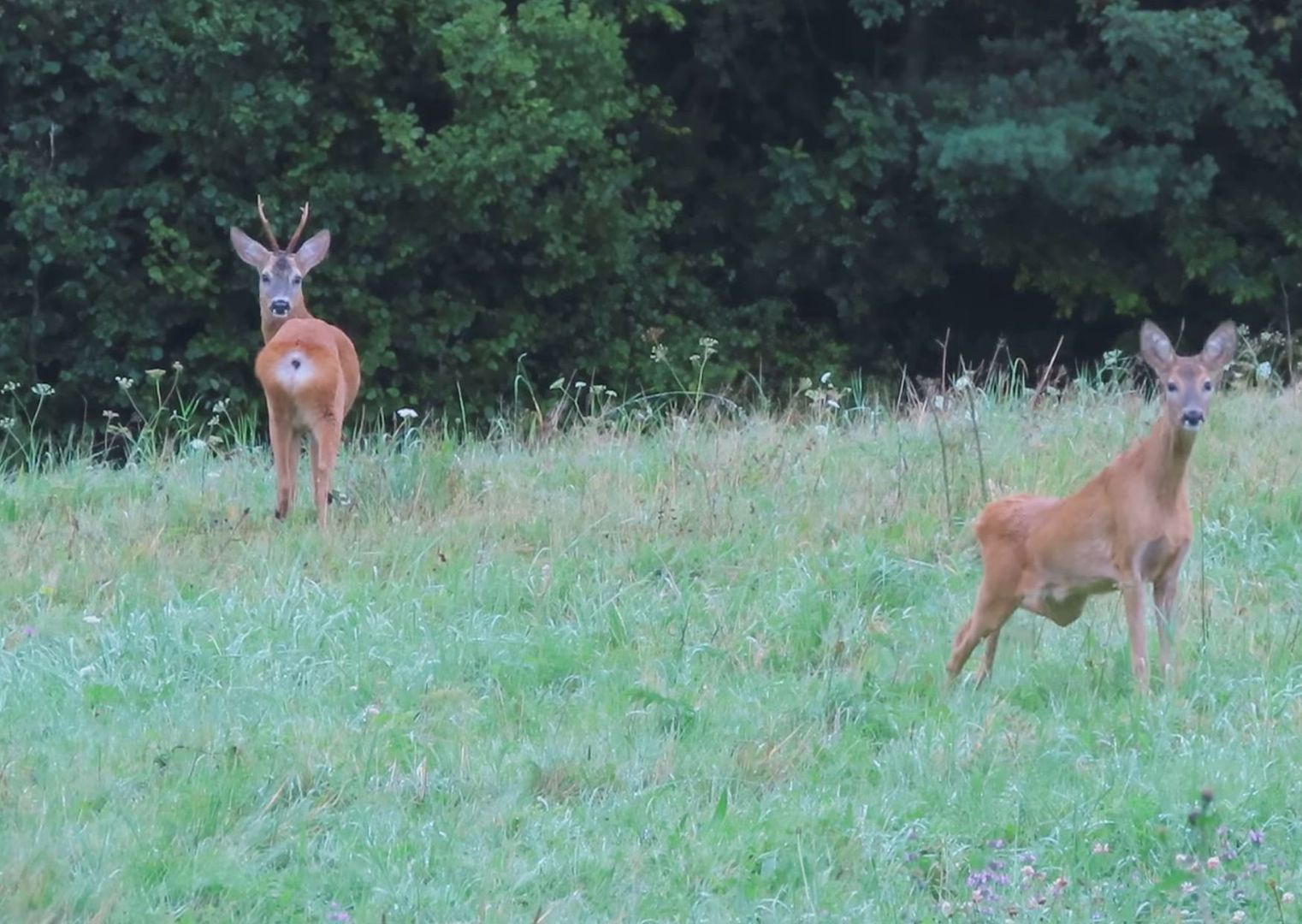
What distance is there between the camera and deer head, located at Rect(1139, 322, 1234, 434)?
6.13 meters

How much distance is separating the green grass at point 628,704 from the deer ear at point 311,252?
64.9 inches

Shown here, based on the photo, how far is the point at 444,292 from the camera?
17.3m

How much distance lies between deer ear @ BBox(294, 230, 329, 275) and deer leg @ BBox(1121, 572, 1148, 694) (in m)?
5.48

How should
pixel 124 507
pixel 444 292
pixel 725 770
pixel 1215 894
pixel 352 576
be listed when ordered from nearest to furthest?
pixel 1215 894 → pixel 725 770 → pixel 352 576 → pixel 124 507 → pixel 444 292

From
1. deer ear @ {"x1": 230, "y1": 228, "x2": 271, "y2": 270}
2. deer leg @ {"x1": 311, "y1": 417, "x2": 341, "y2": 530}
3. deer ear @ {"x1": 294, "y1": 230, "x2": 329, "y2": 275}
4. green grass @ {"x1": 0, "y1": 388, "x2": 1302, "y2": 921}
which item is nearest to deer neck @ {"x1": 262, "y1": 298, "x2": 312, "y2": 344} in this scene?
deer ear @ {"x1": 294, "y1": 230, "x2": 329, "y2": 275}

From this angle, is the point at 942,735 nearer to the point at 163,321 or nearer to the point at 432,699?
the point at 432,699

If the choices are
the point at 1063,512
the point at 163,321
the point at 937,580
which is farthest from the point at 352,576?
the point at 163,321

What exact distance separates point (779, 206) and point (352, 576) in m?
11.3


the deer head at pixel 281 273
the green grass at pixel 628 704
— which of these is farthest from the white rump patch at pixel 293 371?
the deer head at pixel 281 273

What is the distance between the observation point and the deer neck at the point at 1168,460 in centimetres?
608

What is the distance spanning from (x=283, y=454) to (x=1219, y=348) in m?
4.10

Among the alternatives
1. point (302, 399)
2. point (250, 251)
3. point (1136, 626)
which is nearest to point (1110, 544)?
point (1136, 626)

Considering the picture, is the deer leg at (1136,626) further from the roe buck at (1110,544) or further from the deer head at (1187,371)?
the deer head at (1187,371)

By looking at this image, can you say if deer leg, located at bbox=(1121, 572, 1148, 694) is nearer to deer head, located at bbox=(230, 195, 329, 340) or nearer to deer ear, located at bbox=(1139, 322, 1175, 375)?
deer ear, located at bbox=(1139, 322, 1175, 375)
